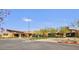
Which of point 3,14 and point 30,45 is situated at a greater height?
point 3,14

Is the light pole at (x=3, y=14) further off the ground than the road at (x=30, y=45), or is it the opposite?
the light pole at (x=3, y=14)

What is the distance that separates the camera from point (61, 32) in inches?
227

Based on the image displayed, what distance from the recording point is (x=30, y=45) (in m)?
5.72

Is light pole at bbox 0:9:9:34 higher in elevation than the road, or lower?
higher

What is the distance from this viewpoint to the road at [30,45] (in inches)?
224

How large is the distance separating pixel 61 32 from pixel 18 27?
0.63 meters

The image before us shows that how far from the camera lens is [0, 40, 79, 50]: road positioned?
570 cm
